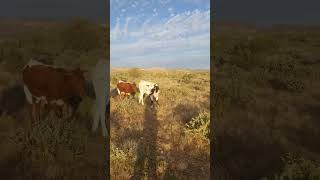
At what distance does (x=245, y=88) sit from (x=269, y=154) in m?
2.44

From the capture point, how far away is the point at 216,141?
7492mm

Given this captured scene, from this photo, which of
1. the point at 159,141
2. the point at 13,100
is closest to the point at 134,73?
the point at 159,141

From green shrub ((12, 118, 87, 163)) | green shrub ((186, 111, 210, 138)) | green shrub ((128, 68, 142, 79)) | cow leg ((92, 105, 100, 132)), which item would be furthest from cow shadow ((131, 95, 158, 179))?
green shrub ((128, 68, 142, 79))

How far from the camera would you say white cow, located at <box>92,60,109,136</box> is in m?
7.63

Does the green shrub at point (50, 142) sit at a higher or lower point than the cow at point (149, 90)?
lower

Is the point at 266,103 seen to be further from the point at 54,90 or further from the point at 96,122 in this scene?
the point at 54,90

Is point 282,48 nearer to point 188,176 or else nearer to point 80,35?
point 188,176

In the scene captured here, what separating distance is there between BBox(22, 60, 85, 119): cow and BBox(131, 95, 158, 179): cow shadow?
57.3 inches

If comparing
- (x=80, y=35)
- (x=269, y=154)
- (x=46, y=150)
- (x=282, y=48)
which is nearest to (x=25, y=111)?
(x=46, y=150)

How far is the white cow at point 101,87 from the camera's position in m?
7.63

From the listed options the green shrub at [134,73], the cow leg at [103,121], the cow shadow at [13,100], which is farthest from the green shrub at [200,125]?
the green shrub at [134,73]

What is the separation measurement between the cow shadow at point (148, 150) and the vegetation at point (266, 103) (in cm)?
110

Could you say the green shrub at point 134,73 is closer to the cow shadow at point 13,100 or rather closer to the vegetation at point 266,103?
the vegetation at point 266,103

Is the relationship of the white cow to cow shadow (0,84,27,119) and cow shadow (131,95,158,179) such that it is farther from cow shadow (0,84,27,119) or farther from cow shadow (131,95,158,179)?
cow shadow (0,84,27,119)
